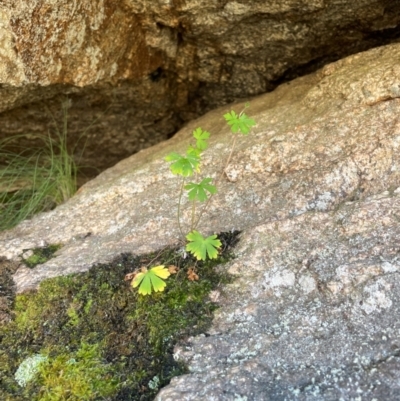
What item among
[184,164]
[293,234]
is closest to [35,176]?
[184,164]

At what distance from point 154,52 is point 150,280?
1.56 metres

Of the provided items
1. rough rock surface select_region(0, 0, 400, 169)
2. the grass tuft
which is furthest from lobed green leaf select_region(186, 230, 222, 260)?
the grass tuft

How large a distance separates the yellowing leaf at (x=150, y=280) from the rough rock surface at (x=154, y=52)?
1.19 meters

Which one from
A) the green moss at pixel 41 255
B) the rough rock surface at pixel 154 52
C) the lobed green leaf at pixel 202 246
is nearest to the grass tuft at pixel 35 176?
the rough rock surface at pixel 154 52

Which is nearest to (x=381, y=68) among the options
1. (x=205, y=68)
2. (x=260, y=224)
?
(x=260, y=224)

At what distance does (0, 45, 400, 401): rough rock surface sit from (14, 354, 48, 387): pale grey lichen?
31 cm

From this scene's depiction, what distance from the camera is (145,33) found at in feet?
8.51

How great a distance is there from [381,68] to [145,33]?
1.20 meters

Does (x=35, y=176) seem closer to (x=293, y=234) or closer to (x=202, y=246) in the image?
(x=202, y=246)

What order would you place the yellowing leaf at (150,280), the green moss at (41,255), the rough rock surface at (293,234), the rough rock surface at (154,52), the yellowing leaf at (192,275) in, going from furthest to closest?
the rough rock surface at (154,52) < the green moss at (41,255) < the yellowing leaf at (192,275) < the yellowing leaf at (150,280) < the rough rock surface at (293,234)

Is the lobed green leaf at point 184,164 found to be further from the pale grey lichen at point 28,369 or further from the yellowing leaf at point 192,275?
the pale grey lichen at point 28,369

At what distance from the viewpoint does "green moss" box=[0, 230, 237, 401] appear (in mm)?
1426

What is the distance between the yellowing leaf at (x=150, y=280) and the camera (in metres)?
1.54

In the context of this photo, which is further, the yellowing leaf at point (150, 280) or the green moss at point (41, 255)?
the green moss at point (41, 255)
